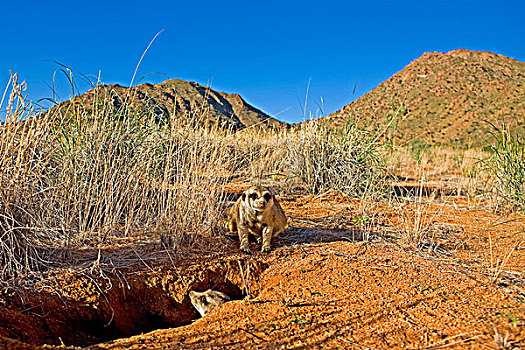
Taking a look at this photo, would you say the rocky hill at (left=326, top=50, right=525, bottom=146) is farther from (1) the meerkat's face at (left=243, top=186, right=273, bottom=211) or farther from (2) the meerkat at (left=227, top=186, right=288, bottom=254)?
(1) the meerkat's face at (left=243, top=186, right=273, bottom=211)

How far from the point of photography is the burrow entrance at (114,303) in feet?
8.62

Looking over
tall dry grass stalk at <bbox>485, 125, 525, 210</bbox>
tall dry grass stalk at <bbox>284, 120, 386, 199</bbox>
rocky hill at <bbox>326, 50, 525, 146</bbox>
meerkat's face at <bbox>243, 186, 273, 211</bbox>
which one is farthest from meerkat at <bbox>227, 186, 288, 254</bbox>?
rocky hill at <bbox>326, 50, 525, 146</bbox>

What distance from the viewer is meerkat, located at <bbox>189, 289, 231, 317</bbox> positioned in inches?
120

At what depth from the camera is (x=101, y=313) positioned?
2979 millimetres

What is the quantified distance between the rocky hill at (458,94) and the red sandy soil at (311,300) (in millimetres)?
24861

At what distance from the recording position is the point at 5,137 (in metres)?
2.98

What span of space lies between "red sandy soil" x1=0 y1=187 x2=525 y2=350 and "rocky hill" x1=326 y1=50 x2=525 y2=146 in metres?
24.9

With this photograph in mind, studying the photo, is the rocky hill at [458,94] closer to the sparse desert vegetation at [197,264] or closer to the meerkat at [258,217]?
the sparse desert vegetation at [197,264]

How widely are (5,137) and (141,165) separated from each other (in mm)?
1553

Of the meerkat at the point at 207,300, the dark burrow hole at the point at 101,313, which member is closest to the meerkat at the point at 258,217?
the dark burrow hole at the point at 101,313

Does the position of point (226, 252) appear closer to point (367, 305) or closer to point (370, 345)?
point (367, 305)

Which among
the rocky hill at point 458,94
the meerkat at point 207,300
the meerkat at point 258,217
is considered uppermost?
the rocky hill at point 458,94

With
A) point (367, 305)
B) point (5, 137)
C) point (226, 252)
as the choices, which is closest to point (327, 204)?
point (226, 252)

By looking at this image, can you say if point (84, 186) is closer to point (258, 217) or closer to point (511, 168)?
point (258, 217)
